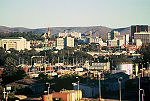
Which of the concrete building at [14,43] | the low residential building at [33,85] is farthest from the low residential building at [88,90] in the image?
the concrete building at [14,43]

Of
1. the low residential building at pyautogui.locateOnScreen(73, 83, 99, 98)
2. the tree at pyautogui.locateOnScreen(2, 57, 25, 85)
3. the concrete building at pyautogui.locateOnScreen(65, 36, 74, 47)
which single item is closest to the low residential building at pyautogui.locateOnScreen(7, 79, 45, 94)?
the tree at pyautogui.locateOnScreen(2, 57, 25, 85)

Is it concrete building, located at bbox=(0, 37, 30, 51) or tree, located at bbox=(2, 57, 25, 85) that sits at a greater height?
concrete building, located at bbox=(0, 37, 30, 51)

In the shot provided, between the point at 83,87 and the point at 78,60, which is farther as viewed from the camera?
the point at 78,60

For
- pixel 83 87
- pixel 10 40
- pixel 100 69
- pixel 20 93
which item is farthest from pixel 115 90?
pixel 10 40

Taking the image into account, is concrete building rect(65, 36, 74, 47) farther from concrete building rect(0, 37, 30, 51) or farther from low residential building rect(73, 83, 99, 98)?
low residential building rect(73, 83, 99, 98)

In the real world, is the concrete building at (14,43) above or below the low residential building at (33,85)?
above

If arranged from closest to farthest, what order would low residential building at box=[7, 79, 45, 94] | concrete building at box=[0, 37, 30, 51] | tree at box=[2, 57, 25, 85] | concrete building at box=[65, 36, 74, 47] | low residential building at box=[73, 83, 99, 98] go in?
low residential building at box=[73, 83, 99, 98], low residential building at box=[7, 79, 45, 94], tree at box=[2, 57, 25, 85], concrete building at box=[0, 37, 30, 51], concrete building at box=[65, 36, 74, 47]

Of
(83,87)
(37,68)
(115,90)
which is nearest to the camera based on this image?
(83,87)

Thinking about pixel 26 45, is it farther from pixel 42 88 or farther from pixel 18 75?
pixel 42 88

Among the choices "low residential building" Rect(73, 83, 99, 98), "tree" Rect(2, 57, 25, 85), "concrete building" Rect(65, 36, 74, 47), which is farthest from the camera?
"concrete building" Rect(65, 36, 74, 47)

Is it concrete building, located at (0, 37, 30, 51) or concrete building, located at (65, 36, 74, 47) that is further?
concrete building, located at (65, 36, 74, 47)

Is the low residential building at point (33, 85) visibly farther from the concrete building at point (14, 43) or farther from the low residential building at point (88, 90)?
the concrete building at point (14, 43)
